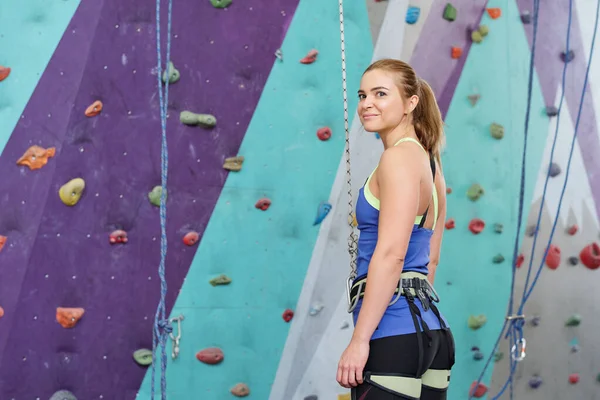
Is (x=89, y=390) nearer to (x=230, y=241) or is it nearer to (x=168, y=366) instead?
(x=168, y=366)

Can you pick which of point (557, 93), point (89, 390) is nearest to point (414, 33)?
point (557, 93)

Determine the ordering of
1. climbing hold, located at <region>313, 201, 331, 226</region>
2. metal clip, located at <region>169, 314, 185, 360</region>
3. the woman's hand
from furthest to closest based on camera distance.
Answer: climbing hold, located at <region>313, 201, 331, 226</region>
metal clip, located at <region>169, 314, 185, 360</region>
the woman's hand

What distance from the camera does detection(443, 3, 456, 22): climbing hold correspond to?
2.76 metres

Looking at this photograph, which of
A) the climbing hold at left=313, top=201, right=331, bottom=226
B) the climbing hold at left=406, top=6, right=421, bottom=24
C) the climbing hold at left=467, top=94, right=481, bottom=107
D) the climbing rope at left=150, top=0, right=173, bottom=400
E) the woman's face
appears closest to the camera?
the woman's face

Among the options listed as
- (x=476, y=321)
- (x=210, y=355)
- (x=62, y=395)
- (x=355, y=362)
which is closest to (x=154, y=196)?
(x=210, y=355)

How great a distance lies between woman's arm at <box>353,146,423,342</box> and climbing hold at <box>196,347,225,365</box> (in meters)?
1.06

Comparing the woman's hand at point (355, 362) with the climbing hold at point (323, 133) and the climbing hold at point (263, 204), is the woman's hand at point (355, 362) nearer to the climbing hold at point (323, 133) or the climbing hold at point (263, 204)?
the climbing hold at point (263, 204)

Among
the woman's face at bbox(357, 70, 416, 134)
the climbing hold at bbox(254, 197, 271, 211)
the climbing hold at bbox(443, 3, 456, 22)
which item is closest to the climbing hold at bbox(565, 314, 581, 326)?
the climbing hold at bbox(443, 3, 456, 22)

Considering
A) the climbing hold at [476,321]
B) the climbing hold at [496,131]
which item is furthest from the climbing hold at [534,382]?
the climbing hold at [496,131]

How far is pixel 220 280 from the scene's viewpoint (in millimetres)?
2352

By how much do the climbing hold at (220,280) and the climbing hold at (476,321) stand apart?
0.92 meters

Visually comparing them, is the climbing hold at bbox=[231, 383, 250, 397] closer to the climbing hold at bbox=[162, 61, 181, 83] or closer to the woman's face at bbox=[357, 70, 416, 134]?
the climbing hold at bbox=[162, 61, 181, 83]

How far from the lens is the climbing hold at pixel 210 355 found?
2.32 metres

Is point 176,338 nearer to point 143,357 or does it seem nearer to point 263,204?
point 143,357
